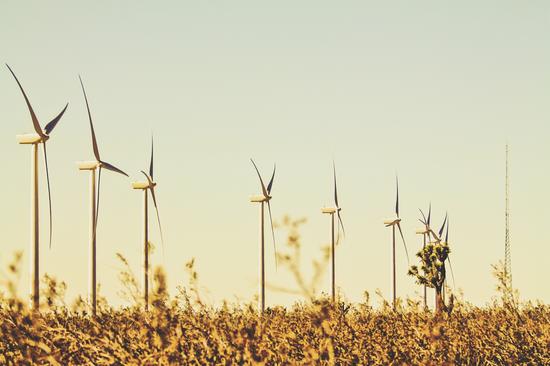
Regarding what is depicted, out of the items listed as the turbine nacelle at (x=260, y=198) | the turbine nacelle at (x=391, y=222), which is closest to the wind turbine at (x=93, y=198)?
the turbine nacelle at (x=260, y=198)

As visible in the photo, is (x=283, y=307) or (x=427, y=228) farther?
(x=427, y=228)

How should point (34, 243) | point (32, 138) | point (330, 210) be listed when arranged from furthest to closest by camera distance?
point (330, 210), point (32, 138), point (34, 243)

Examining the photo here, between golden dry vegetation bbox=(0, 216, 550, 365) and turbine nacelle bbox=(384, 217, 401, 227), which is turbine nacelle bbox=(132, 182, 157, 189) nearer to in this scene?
turbine nacelle bbox=(384, 217, 401, 227)

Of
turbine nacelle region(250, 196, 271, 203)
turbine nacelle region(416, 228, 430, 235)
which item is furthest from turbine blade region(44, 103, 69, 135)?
turbine nacelle region(416, 228, 430, 235)

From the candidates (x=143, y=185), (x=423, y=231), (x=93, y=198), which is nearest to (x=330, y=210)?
(x=423, y=231)

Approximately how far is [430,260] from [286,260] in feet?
163

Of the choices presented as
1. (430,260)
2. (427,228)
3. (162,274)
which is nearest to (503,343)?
(162,274)

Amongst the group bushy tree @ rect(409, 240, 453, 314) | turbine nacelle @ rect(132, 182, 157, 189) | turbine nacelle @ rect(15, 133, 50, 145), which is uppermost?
turbine nacelle @ rect(15, 133, 50, 145)

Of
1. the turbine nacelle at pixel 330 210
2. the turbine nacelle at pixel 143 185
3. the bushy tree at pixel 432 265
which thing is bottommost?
the bushy tree at pixel 432 265

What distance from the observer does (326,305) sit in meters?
10.6

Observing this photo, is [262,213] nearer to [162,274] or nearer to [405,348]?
[405,348]

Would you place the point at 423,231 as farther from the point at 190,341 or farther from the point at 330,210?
→ the point at 190,341

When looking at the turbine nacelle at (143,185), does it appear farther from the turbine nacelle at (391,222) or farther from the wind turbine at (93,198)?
the turbine nacelle at (391,222)

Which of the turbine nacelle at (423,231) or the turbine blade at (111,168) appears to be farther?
the turbine nacelle at (423,231)
